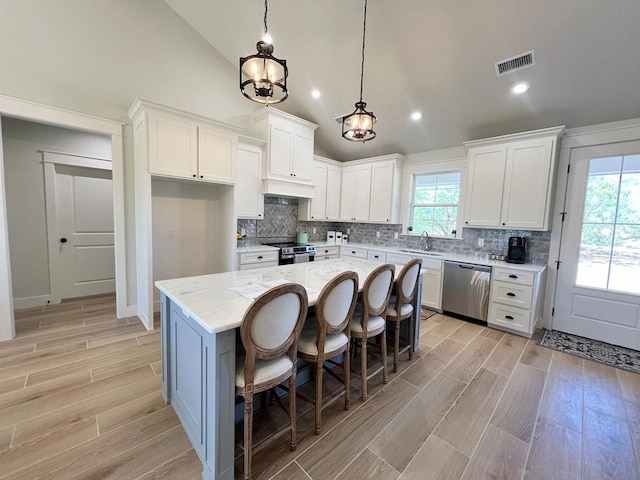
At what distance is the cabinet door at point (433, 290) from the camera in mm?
4023

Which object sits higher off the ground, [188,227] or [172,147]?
[172,147]

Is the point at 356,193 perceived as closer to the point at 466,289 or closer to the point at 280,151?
the point at 280,151

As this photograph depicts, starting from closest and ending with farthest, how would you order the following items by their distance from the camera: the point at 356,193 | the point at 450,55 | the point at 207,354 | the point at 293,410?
the point at 207,354, the point at 293,410, the point at 450,55, the point at 356,193

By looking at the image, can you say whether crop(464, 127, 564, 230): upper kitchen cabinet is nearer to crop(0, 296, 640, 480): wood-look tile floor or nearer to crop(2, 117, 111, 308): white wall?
crop(0, 296, 640, 480): wood-look tile floor

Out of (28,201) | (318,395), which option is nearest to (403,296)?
(318,395)


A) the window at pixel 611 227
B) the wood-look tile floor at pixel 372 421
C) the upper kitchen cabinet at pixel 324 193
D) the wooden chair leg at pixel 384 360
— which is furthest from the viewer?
the upper kitchen cabinet at pixel 324 193

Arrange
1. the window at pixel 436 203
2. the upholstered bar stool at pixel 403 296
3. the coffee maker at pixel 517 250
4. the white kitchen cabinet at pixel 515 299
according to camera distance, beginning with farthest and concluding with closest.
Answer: the window at pixel 436 203 → the coffee maker at pixel 517 250 → the white kitchen cabinet at pixel 515 299 → the upholstered bar stool at pixel 403 296

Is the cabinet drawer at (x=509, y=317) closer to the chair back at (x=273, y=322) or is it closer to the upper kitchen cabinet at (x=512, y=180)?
the upper kitchen cabinet at (x=512, y=180)

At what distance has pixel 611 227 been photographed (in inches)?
124

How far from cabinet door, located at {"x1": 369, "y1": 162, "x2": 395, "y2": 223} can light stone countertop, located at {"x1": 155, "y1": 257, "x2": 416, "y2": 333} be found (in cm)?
223

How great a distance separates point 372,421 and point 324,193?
4.06 meters

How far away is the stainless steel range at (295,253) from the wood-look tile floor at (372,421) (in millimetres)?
2053

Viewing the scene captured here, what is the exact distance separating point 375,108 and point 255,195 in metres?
2.31

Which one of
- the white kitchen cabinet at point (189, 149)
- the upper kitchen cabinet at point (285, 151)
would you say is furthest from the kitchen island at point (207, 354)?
the upper kitchen cabinet at point (285, 151)
